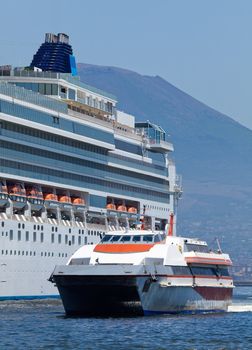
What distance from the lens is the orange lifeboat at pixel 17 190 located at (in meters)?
91.7

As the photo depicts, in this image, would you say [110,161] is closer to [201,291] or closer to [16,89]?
[16,89]

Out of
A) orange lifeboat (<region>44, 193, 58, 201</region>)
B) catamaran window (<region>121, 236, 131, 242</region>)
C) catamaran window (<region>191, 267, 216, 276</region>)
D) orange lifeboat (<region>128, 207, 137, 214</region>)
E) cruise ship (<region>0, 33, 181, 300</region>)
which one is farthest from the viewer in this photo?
orange lifeboat (<region>128, 207, 137, 214</region>)

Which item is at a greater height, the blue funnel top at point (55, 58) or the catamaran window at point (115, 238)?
the blue funnel top at point (55, 58)

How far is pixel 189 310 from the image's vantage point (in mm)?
75812

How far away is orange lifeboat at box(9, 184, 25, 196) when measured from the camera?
91688 millimetres

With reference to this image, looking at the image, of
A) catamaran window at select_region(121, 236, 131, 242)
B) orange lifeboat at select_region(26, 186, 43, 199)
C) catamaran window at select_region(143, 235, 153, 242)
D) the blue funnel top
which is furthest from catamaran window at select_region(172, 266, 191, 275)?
the blue funnel top

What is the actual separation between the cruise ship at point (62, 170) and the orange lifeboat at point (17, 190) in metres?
0.07

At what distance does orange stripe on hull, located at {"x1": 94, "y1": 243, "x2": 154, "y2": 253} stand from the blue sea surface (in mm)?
3991

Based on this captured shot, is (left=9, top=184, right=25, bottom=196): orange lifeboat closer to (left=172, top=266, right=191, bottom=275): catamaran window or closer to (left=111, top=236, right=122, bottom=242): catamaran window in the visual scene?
(left=111, top=236, right=122, bottom=242): catamaran window

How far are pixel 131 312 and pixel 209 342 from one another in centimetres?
1166

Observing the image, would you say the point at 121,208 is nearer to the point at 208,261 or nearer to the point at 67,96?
the point at 67,96

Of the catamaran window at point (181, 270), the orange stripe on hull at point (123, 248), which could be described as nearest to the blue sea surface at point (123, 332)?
the catamaran window at point (181, 270)

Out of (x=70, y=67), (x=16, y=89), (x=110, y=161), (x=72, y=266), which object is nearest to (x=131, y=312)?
(x=72, y=266)

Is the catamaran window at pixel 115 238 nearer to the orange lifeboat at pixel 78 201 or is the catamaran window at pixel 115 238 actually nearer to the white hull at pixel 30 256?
the white hull at pixel 30 256
